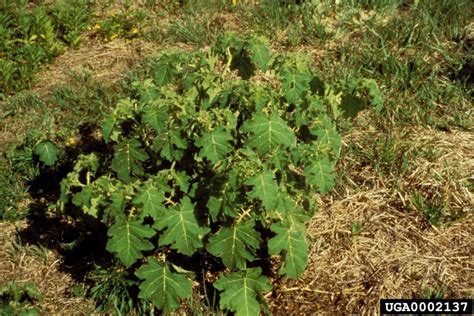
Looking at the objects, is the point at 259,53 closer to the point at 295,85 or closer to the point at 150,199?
the point at 295,85

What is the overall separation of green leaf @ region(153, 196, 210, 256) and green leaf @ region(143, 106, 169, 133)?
40 centimetres

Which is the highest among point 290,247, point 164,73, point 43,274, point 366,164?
point 164,73

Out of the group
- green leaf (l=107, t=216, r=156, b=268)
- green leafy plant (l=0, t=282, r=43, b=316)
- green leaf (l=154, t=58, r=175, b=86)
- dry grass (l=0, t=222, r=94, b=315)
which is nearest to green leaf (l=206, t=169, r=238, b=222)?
green leaf (l=107, t=216, r=156, b=268)

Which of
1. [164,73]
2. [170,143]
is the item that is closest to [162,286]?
[170,143]

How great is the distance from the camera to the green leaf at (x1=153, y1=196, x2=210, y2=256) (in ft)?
9.64

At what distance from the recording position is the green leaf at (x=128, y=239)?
2932mm

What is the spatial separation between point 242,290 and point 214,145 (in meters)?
0.76

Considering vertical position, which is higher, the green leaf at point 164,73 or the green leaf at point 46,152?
the green leaf at point 164,73

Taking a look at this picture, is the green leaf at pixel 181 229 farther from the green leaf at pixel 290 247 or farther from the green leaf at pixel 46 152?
the green leaf at pixel 46 152

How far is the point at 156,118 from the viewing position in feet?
9.64

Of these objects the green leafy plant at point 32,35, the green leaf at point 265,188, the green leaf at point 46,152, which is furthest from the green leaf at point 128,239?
the green leafy plant at point 32,35

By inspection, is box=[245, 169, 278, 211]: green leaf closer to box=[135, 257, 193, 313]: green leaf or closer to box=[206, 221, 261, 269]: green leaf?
box=[206, 221, 261, 269]: green leaf

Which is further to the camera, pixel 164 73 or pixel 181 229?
pixel 164 73

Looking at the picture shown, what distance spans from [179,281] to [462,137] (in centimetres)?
220
